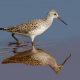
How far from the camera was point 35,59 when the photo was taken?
791cm

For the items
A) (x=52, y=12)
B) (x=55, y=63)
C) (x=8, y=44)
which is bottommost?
(x=8, y=44)

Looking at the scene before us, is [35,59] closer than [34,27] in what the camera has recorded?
Yes

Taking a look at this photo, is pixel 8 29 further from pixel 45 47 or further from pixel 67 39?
pixel 67 39

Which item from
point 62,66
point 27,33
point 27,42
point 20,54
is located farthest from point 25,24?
point 62,66

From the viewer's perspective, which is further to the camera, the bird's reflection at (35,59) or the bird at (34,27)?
the bird at (34,27)

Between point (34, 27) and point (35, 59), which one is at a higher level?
point (34, 27)

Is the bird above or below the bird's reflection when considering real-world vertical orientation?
above

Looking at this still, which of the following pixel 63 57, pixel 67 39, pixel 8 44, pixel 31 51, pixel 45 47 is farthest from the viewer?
pixel 67 39

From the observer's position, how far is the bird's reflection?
7395mm

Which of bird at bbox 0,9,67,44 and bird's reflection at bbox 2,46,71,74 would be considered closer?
bird's reflection at bbox 2,46,71,74

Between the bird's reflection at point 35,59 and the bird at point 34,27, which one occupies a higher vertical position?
the bird at point 34,27

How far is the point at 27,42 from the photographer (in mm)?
11289

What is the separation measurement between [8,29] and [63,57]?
12.2ft

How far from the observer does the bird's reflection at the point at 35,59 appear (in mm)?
7395
